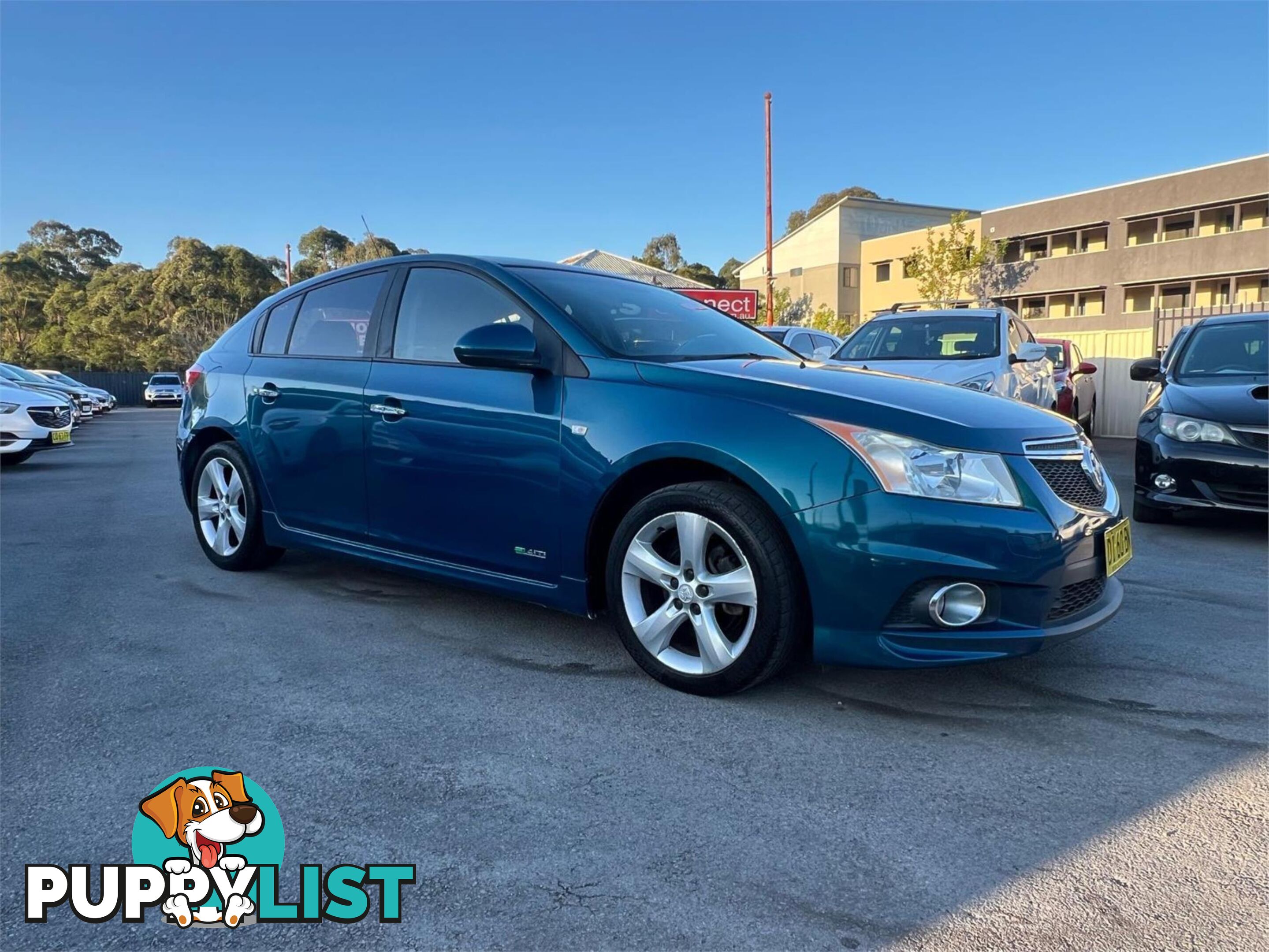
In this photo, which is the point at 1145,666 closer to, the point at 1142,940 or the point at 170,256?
the point at 1142,940

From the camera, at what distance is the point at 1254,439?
5590mm

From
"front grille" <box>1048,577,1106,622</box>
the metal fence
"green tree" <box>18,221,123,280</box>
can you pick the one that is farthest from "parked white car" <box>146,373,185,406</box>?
"front grille" <box>1048,577,1106,622</box>

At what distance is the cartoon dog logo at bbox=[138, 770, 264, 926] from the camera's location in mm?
1974

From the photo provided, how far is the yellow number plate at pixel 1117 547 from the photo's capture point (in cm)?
310

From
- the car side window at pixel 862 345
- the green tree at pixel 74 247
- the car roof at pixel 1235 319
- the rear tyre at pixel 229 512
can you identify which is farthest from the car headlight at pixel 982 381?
the green tree at pixel 74 247

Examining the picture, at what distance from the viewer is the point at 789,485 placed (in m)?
2.87

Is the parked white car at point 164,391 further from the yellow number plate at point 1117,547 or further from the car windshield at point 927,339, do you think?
the yellow number plate at point 1117,547

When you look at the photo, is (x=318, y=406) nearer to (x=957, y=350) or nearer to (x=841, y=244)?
(x=957, y=350)

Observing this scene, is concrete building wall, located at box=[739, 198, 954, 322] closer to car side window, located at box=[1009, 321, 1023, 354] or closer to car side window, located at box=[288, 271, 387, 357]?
car side window, located at box=[1009, 321, 1023, 354]

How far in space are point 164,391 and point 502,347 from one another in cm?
4671

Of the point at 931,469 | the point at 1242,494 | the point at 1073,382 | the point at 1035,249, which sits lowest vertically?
the point at 1242,494

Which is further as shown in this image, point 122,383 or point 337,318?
point 122,383

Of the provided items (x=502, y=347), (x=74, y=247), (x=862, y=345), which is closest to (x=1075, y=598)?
(x=502, y=347)

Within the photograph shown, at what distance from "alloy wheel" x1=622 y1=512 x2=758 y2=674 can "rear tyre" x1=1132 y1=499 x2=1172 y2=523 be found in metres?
4.68
